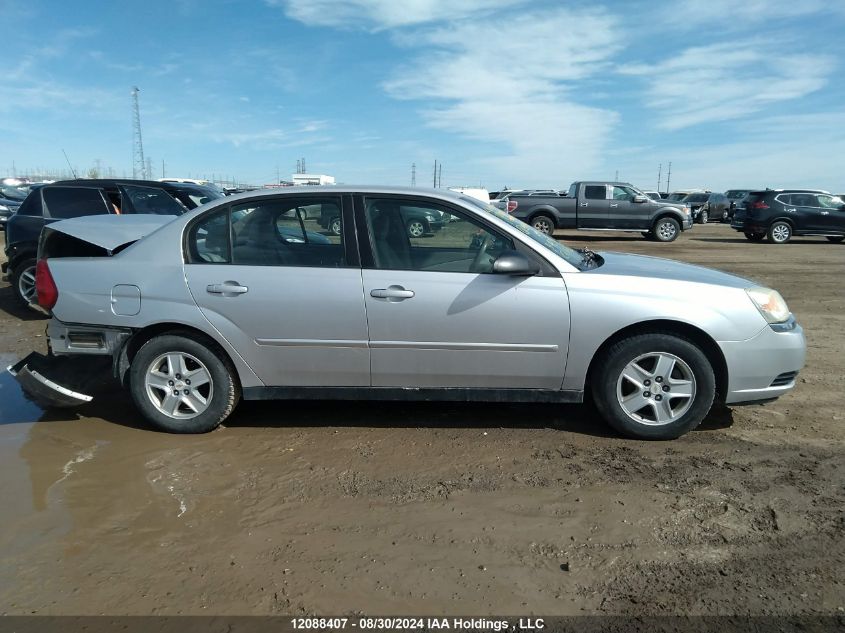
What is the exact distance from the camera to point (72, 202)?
8805mm

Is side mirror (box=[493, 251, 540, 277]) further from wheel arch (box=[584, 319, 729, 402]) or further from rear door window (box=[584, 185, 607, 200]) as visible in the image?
rear door window (box=[584, 185, 607, 200])

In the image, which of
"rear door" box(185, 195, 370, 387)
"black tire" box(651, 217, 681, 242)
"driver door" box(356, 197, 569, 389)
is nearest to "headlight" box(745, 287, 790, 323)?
"driver door" box(356, 197, 569, 389)

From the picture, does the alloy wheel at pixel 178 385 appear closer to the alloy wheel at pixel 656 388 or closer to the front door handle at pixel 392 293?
the front door handle at pixel 392 293

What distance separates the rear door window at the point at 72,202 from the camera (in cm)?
873

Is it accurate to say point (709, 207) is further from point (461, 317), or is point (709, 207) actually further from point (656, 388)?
point (461, 317)

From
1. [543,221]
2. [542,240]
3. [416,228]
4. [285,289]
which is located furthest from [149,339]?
[543,221]

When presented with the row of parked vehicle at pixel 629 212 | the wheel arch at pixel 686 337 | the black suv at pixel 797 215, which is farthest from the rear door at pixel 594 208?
the wheel arch at pixel 686 337

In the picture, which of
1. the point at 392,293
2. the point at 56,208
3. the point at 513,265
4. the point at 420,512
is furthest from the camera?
the point at 56,208

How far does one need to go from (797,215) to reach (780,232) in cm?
69

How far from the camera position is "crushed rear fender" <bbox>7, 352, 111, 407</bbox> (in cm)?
427

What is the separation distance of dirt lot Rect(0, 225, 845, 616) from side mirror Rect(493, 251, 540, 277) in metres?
1.14

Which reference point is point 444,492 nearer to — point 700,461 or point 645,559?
point 645,559

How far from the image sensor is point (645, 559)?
288 cm

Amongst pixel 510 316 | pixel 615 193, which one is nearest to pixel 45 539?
pixel 510 316
